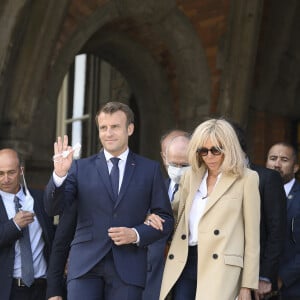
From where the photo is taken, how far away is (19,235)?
4.82 meters

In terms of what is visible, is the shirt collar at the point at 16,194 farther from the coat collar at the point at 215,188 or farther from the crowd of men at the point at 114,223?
the coat collar at the point at 215,188

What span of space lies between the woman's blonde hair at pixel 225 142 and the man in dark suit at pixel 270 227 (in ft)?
1.16

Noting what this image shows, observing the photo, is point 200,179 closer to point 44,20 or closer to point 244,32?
point 44,20

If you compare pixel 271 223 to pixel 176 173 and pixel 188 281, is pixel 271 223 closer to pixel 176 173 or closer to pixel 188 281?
pixel 188 281

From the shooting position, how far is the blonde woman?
3959mm

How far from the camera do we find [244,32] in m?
7.85

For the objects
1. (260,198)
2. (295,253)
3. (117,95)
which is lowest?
(295,253)

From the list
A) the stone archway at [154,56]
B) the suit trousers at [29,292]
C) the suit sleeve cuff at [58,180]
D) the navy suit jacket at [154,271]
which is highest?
the stone archway at [154,56]

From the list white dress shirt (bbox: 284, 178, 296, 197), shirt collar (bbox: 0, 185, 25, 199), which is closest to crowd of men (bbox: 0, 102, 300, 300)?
shirt collar (bbox: 0, 185, 25, 199)

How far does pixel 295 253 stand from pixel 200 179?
3.52 feet

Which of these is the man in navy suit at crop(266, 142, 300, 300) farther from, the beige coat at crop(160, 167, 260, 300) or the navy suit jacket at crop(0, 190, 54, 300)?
the navy suit jacket at crop(0, 190, 54, 300)

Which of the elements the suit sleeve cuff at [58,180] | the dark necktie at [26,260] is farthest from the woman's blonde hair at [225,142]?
the dark necktie at [26,260]

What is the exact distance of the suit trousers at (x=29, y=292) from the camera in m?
4.86

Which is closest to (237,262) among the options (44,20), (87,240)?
(87,240)
